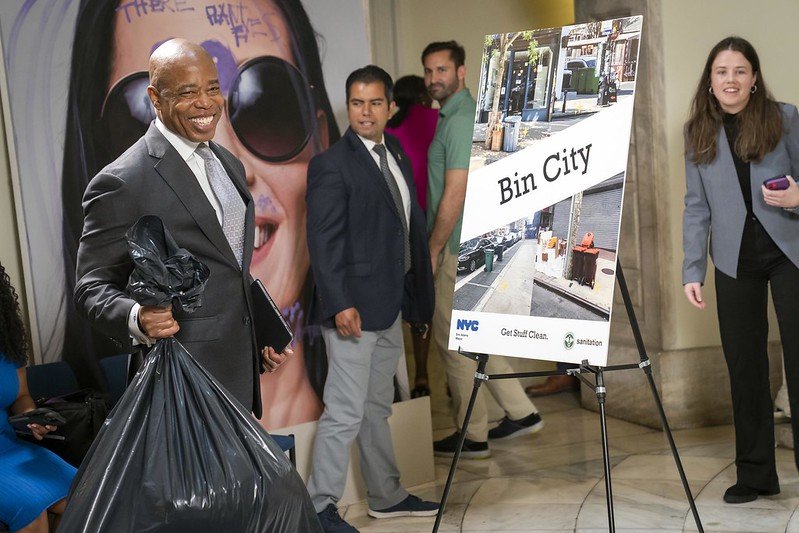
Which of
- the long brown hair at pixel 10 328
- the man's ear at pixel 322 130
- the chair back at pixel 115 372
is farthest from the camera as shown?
the man's ear at pixel 322 130

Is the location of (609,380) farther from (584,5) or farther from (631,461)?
(584,5)

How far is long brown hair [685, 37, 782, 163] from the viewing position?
3689 mm

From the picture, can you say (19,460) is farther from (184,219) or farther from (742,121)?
(742,121)

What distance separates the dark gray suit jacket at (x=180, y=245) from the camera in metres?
2.20

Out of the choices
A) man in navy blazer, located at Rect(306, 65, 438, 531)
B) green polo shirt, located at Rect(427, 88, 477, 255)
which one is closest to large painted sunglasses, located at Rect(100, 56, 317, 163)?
man in navy blazer, located at Rect(306, 65, 438, 531)

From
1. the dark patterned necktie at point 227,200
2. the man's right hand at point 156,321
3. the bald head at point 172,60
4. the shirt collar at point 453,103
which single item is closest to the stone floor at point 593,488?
the shirt collar at point 453,103

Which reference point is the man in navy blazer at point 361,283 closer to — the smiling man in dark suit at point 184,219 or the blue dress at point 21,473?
the blue dress at point 21,473

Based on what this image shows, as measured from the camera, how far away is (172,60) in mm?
2309

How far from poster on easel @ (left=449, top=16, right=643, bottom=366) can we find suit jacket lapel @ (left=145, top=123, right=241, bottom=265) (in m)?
Answer: 1.19

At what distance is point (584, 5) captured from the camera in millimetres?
5328

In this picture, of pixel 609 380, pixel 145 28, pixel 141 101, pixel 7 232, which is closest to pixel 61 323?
pixel 7 232

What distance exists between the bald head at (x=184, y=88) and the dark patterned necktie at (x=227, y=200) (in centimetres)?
9

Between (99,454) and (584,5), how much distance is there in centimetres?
405

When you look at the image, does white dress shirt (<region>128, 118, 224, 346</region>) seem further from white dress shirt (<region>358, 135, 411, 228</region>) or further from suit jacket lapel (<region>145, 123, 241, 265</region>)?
white dress shirt (<region>358, 135, 411, 228</region>)
